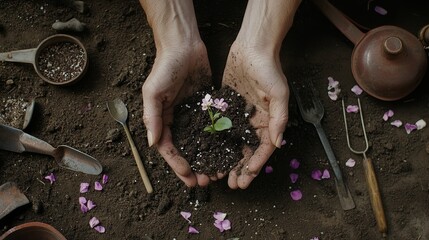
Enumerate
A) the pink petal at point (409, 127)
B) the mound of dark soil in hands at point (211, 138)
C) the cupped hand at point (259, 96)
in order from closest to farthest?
the cupped hand at point (259, 96), the mound of dark soil in hands at point (211, 138), the pink petal at point (409, 127)

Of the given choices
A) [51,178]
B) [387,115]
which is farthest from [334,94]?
[51,178]

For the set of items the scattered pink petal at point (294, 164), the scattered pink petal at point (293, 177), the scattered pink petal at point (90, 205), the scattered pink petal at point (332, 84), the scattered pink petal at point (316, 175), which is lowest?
the scattered pink petal at point (90, 205)

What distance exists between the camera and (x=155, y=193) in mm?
2254

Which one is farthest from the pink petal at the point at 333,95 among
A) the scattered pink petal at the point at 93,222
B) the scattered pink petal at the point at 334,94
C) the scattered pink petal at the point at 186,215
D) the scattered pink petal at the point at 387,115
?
the scattered pink petal at the point at 93,222

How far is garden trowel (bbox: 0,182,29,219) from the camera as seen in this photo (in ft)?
7.23

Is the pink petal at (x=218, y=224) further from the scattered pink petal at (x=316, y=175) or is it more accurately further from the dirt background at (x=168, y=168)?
the scattered pink petal at (x=316, y=175)

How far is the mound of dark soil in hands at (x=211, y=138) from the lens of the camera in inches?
83.8

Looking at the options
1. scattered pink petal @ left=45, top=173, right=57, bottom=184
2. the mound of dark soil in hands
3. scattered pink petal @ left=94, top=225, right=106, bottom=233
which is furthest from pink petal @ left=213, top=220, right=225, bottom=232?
scattered pink petal @ left=45, top=173, right=57, bottom=184

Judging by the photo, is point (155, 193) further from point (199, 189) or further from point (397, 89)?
point (397, 89)

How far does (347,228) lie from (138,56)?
46.5 inches

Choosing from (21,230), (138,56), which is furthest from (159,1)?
(21,230)

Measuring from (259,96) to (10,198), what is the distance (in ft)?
3.67

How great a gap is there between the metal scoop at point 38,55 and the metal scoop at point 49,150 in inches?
10.6

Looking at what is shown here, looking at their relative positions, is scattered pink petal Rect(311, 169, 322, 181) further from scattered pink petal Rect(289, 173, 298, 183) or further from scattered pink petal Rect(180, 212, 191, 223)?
scattered pink petal Rect(180, 212, 191, 223)
